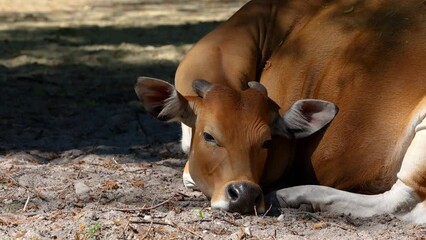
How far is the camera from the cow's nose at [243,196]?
5.25m

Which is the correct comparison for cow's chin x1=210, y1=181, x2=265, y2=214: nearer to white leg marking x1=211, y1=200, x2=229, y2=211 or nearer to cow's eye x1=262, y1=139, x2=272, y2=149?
white leg marking x1=211, y1=200, x2=229, y2=211

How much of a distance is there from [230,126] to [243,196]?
44 centimetres

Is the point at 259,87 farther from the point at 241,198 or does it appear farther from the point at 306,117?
the point at 241,198

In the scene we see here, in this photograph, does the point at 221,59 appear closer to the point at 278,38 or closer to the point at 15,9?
the point at 278,38

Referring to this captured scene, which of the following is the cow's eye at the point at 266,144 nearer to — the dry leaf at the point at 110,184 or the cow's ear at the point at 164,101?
the cow's ear at the point at 164,101

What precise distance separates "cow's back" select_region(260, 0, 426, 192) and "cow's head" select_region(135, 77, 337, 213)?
0.26 m

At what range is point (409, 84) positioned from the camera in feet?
19.2

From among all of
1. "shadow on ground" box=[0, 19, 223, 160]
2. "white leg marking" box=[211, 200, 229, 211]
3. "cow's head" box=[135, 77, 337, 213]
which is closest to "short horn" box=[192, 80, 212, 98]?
"cow's head" box=[135, 77, 337, 213]

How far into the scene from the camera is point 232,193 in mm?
5305

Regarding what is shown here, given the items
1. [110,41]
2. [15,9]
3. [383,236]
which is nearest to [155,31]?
[110,41]

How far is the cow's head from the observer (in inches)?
211

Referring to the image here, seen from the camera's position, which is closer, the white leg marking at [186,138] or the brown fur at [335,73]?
the brown fur at [335,73]

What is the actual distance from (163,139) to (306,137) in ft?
6.58

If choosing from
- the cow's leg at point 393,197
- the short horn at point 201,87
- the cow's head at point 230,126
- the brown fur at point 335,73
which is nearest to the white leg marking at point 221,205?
the cow's head at point 230,126
